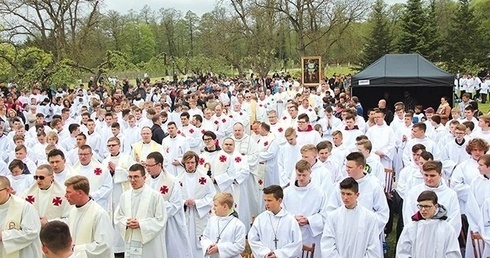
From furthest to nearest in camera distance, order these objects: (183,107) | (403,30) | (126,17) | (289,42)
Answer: (126,17) < (289,42) < (403,30) < (183,107)

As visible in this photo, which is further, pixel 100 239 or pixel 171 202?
pixel 171 202

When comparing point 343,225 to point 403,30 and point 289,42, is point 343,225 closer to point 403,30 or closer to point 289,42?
point 403,30

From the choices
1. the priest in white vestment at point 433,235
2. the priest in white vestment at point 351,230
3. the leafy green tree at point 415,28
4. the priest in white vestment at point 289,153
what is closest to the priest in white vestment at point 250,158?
the priest in white vestment at point 289,153

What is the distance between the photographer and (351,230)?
19.3 feet

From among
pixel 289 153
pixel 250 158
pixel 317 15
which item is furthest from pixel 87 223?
pixel 317 15

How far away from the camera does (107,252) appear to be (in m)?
5.80

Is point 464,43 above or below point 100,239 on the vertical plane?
above

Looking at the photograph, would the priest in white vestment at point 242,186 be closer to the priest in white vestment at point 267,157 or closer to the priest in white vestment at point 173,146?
the priest in white vestment at point 267,157

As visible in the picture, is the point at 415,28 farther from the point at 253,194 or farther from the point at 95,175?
the point at 95,175

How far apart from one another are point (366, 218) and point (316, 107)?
13207mm

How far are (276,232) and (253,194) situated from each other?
4.72m

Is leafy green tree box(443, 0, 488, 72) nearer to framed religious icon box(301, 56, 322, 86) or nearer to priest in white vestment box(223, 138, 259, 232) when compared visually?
framed religious icon box(301, 56, 322, 86)

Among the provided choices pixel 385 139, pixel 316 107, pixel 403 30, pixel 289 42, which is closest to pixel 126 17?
pixel 289 42

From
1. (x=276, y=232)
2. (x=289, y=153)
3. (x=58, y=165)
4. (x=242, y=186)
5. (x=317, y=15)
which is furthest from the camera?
(x=317, y=15)
